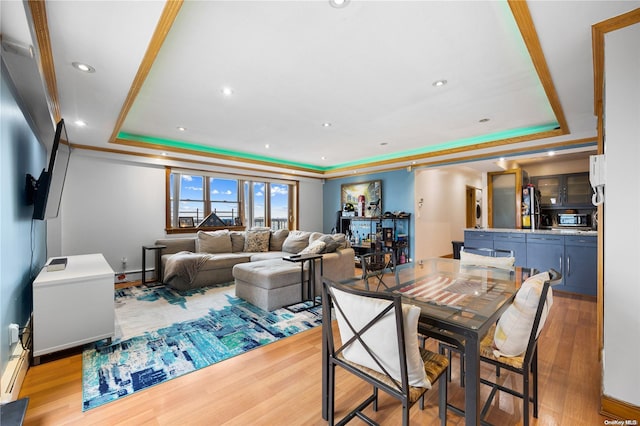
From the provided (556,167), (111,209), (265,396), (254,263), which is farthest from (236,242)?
(556,167)

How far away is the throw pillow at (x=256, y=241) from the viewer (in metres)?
5.66

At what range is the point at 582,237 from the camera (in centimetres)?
391

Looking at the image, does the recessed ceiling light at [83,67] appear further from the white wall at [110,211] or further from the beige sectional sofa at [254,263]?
the white wall at [110,211]

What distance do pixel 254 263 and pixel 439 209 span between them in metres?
5.02

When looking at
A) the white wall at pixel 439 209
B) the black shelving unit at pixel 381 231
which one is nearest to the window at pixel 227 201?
the black shelving unit at pixel 381 231

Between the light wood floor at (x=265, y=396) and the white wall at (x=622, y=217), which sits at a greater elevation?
the white wall at (x=622, y=217)

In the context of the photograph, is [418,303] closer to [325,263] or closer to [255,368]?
[255,368]

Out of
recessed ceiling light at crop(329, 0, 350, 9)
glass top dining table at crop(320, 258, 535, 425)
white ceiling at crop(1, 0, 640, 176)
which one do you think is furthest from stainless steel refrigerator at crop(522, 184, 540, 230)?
recessed ceiling light at crop(329, 0, 350, 9)

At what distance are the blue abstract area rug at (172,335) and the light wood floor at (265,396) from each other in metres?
0.10

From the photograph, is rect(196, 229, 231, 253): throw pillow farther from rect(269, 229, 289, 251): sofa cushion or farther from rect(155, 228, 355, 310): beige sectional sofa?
rect(269, 229, 289, 251): sofa cushion

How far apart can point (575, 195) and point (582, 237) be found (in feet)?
9.47

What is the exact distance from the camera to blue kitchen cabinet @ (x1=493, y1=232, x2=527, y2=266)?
4.47 m

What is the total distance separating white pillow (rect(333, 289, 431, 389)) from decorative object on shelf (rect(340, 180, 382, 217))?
18.2 ft

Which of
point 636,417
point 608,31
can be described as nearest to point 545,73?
point 608,31
